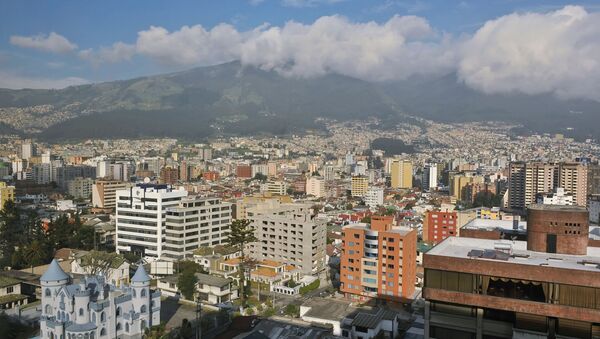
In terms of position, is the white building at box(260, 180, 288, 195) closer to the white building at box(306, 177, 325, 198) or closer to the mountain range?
the white building at box(306, 177, 325, 198)

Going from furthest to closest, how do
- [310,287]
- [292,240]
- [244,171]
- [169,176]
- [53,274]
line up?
[244,171] → [169,176] → [292,240] → [310,287] → [53,274]

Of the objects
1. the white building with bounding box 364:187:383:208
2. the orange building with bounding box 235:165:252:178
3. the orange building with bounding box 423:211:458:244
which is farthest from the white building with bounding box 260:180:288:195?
the orange building with bounding box 423:211:458:244

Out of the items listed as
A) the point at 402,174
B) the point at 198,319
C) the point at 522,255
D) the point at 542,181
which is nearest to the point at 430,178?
the point at 402,174

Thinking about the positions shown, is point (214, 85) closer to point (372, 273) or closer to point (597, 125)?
point (597, 125)

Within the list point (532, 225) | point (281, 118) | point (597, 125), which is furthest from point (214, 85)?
point (532, 225)

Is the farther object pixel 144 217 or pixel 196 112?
pixel 196 112

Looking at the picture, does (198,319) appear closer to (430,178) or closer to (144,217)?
(144,217)
